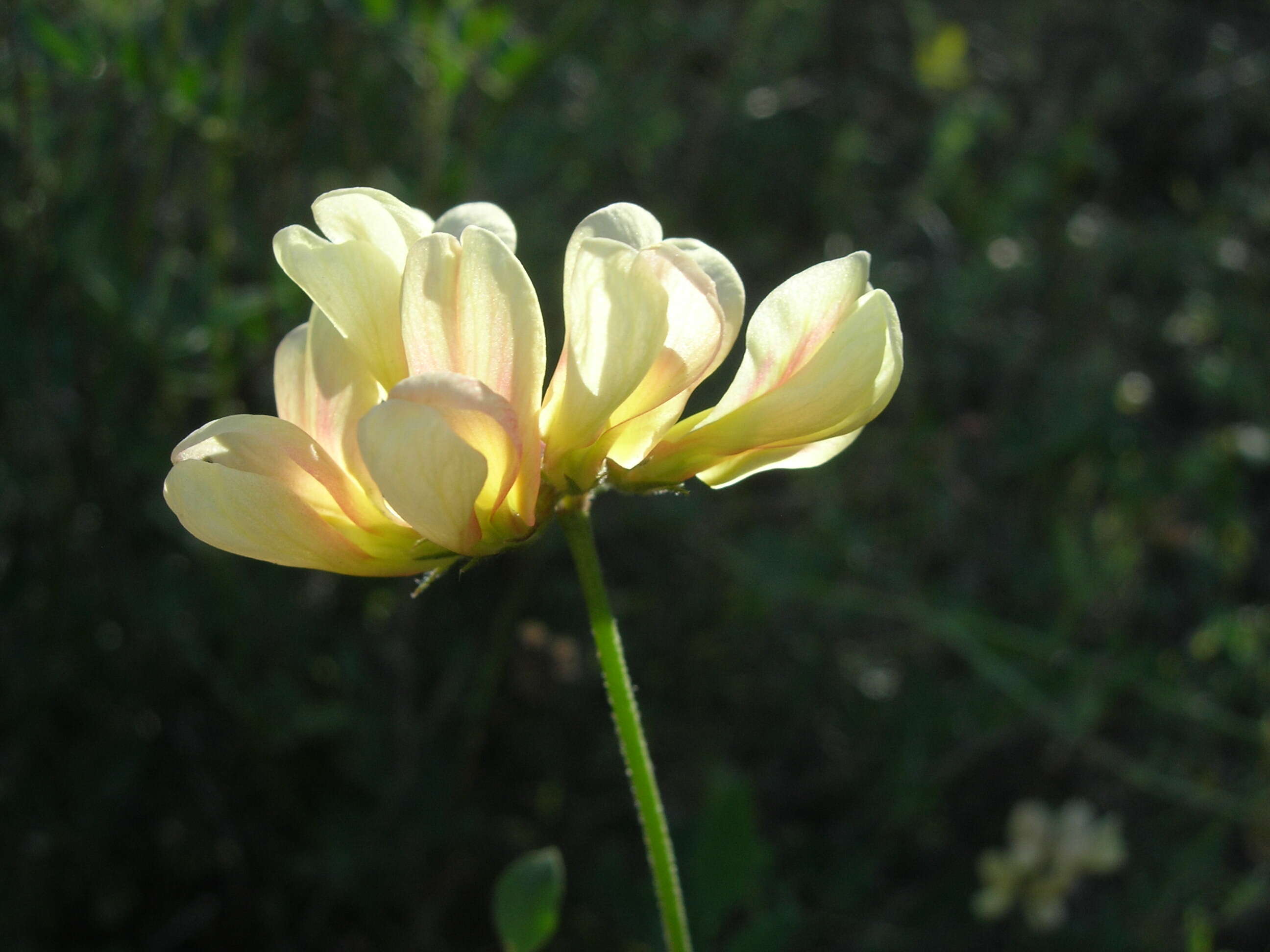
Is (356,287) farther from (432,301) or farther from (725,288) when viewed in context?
(725,288)

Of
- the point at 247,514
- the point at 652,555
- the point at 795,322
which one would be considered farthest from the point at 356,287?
the point at 652,555

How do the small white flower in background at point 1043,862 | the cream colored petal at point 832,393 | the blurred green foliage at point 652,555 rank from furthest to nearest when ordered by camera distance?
the small white flower in background at point 1043,862, the blurred green foliage at point 652,555, the cream colored petal at point 832,393

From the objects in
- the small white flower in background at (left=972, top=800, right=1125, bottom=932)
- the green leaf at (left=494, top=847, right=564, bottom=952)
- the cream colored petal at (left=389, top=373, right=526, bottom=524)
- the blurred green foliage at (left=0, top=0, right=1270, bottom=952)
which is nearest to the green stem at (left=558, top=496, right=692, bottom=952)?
Result: the cream colored petal at (left=389, top=373, right=526, bottom=524)

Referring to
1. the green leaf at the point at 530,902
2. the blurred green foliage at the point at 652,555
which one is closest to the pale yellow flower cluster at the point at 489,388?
the green leaf at the point at 530,902

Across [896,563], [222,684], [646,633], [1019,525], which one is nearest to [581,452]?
[222,684]

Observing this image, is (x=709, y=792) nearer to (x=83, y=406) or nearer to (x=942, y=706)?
(x=942, y=706)

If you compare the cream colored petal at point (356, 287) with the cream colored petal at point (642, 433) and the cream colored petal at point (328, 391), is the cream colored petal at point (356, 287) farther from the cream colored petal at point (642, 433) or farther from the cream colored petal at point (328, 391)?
the cream colored petal at point (642, 433)

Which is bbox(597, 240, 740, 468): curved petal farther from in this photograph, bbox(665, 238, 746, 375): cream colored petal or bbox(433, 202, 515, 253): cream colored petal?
bbox(433, 202, 515, 253): cream colored petal
